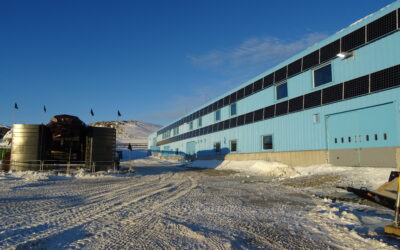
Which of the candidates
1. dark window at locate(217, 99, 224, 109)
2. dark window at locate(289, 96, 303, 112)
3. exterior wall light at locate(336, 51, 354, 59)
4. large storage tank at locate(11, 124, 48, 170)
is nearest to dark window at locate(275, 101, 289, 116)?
dark window at locate(289, 96, 303, 112)

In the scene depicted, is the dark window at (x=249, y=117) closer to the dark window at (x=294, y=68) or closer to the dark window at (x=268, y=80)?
the dark window at (x=268, y=80)

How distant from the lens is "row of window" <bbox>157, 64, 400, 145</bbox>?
15.0m

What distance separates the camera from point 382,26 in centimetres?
1543

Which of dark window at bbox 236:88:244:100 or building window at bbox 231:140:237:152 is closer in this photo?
dark window at bbox 236:88:244:100

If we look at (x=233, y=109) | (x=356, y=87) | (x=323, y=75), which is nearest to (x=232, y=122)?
(x=233, y=109)

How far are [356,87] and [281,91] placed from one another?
7.92m

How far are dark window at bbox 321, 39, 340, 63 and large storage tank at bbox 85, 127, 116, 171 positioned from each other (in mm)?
19160

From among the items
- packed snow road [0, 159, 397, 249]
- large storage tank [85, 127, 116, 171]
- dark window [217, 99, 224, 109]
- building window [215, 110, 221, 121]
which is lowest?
packed snow road [0, 159, 397, 249]

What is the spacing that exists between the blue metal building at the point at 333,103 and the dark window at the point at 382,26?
56 mm

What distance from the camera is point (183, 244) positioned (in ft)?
16.9

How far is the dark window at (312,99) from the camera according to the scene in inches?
787

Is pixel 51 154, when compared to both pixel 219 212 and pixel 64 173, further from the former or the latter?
pixel 219 212

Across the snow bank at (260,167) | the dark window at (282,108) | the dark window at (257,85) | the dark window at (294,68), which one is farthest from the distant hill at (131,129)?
the dark window at (294,68)

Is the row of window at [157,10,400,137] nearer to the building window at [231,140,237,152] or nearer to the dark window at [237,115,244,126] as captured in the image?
the dark window at [237,115,244,126]
